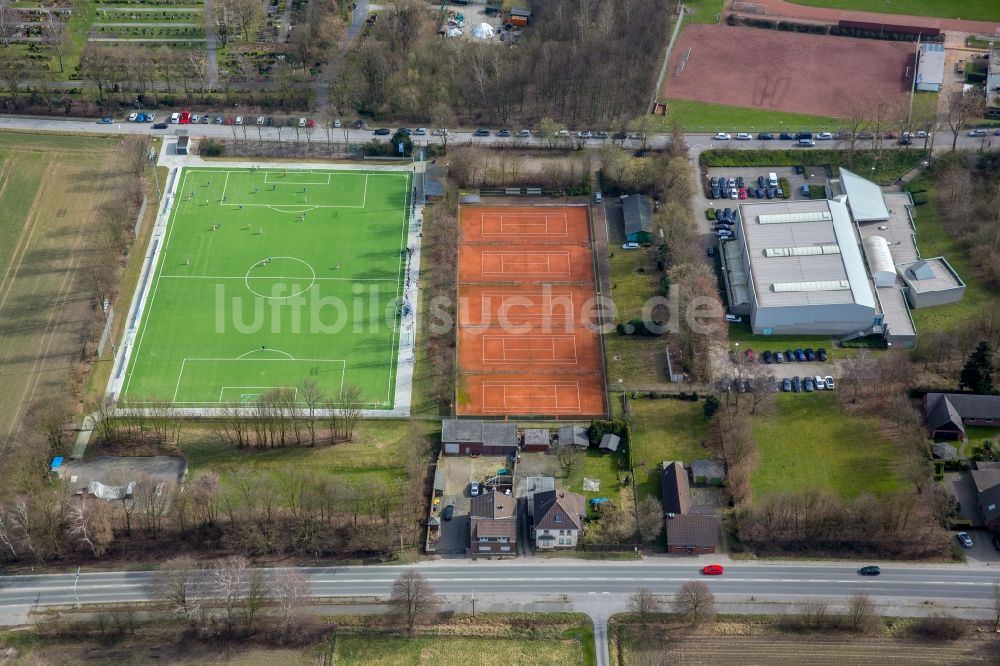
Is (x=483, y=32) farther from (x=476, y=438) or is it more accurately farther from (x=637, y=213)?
(x=476, y=438)

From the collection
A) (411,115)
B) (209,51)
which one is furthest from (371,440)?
(209,51)

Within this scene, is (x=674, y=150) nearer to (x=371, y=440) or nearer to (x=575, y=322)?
(x=575, y=322)

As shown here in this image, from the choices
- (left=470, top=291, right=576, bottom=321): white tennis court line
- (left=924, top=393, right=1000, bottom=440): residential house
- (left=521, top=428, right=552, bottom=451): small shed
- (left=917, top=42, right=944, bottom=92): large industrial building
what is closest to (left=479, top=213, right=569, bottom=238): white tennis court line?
(left=470, top=291, right=576, bottom=321): white tennis court line

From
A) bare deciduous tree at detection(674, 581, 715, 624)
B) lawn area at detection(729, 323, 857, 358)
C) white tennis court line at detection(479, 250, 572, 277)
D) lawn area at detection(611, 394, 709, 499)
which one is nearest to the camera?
bare deciduous tree at detection(674, 581, 715, 624)

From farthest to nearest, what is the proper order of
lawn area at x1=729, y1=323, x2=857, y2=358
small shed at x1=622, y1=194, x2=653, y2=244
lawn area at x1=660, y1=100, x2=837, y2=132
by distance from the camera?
lawn area at x1=660, y1=100, x2=837, y2=132
small shed at x1=622, y1=194, x2=653, y2=244
lawn area at x1=729, y1=323, x2=857, y2=358

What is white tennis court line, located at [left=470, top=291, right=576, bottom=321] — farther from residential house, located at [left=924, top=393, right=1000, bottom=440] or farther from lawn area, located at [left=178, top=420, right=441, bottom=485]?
residential house, located at [left=924, top=393, right=1000, bottom=440]

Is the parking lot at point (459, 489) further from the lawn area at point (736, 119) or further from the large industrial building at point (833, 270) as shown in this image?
the lawn area at point (736, 119)

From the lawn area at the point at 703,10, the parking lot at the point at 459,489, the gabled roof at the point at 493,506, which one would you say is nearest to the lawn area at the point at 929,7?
the lawn area at the point at 703,10
